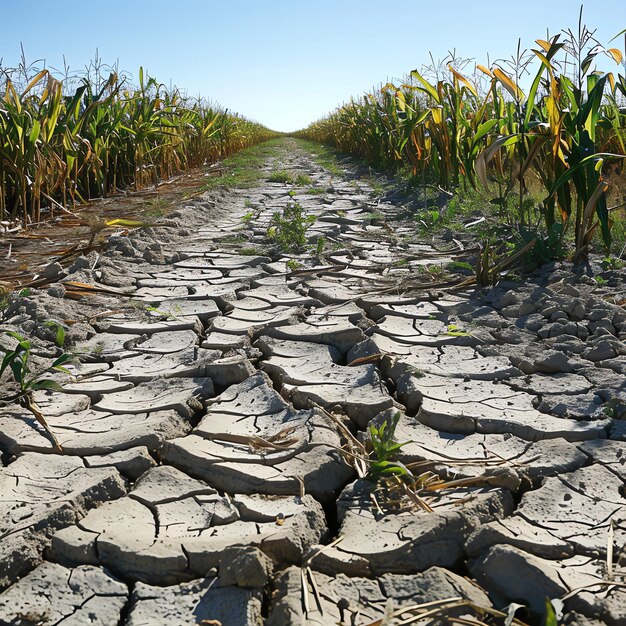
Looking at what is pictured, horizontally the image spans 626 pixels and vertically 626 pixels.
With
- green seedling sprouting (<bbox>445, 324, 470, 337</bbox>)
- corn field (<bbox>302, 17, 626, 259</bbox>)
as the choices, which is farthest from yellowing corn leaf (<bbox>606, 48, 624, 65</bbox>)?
green seedling sprouting (<bbox>445, 324, 470, 337</bbox>)

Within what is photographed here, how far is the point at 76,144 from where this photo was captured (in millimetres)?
6070

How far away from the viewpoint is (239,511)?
173 centimetres

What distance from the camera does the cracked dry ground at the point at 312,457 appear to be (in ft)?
4.66

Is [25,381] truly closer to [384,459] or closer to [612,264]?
[384,459]

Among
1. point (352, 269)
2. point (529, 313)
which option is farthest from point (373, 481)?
point (352, 269)

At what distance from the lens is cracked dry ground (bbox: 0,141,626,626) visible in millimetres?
1421

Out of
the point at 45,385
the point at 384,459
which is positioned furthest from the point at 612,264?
the point at 45,385

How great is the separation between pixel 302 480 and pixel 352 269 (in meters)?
2.44

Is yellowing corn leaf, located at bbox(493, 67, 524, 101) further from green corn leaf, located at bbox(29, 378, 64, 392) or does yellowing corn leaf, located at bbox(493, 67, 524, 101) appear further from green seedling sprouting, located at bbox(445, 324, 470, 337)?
green corn leaf, located at bbox(29, 378, 64, 392)

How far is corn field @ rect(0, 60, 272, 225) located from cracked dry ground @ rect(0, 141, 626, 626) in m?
1.83

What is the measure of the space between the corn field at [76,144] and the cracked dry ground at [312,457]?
6.02 ft

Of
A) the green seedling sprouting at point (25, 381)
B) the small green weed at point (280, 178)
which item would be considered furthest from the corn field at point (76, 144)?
the green seedling sprouting at point (25, 381)

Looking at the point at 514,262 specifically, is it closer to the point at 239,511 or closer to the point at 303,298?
the point at 303,298

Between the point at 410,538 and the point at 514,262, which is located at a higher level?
the point at 514,262
